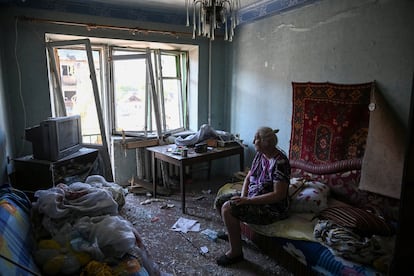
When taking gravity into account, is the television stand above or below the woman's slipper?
above

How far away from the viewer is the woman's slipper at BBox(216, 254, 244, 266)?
226 cm

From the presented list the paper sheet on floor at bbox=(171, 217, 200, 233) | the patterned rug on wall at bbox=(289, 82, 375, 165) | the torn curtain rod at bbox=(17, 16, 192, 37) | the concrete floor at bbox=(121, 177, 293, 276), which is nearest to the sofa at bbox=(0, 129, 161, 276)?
the concrete floor at bbox=(121, 177, 293, 276)

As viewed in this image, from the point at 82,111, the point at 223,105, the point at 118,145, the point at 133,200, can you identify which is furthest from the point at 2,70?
the point at 223,105

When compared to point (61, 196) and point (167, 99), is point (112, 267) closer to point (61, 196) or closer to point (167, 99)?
point (61, 196)

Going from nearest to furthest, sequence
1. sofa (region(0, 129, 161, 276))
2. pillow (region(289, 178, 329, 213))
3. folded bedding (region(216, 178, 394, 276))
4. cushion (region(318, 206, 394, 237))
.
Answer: sofa (region(0, 129, 161, 276)), folded bedding (region(216, 178, 394, 276)), cushion (region(318, 206, 394, 237)), pillow (region(289, 178, 329, 213))

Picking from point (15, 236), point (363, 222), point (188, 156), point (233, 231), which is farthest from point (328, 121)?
point (15, 236)

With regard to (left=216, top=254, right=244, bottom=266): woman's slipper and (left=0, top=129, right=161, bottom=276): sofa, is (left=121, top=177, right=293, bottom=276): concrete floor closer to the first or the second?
(left=216, top=254, right=244, bottom=266): woman's slipper

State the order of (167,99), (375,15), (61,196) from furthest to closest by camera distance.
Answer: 1. (167,99)
2. (375,15)
3. (61,196)

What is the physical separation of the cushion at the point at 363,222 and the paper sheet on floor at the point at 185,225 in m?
1.33

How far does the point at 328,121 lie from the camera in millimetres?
2664

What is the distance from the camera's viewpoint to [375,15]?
2.30 metres

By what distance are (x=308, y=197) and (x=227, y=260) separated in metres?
0.87

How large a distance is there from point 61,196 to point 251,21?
3.10m

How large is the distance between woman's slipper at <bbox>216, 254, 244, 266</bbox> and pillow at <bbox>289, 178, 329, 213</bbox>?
619 mm
